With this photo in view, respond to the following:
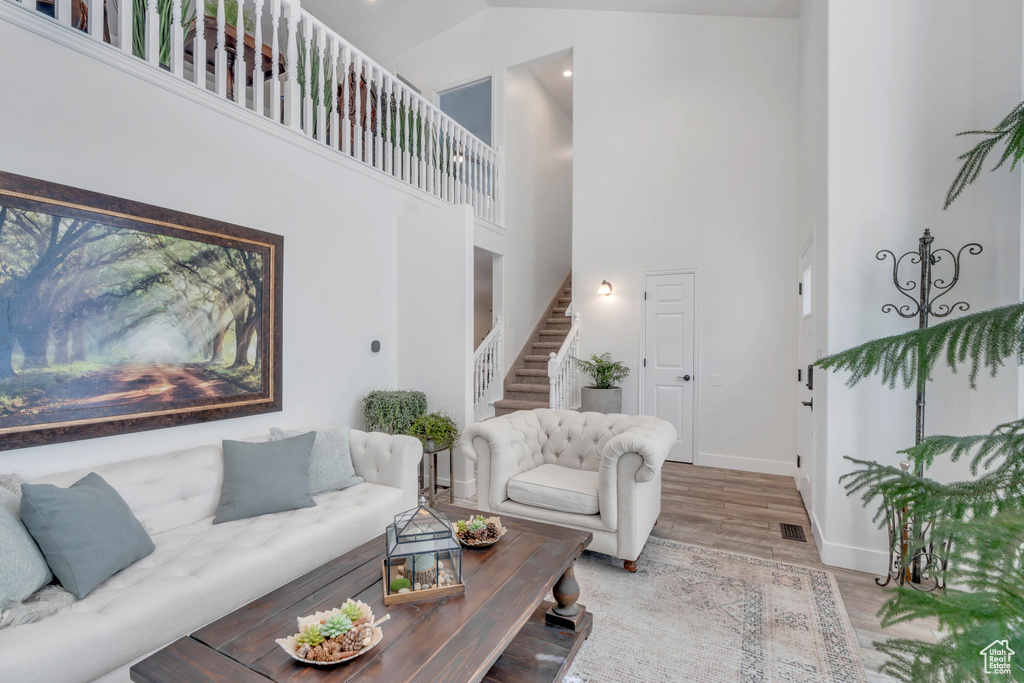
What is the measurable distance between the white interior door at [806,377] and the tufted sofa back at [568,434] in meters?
1.34

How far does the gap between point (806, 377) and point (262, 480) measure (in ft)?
12.6

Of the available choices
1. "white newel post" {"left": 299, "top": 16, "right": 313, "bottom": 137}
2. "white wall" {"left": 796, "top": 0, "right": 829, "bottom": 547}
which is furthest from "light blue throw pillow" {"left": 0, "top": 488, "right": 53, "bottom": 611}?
"white wall" {"left": 796, "top": 0, "right": 829, "bottom": 547}

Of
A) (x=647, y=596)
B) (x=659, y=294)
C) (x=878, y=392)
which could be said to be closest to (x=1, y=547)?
(x=647, y=596)

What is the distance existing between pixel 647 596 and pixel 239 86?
398 centimetres

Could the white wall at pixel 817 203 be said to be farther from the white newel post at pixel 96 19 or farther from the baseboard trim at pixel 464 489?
the white newel post at pixel 96 19

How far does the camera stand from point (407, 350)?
4.40m

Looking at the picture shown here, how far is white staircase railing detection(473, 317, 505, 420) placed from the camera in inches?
214

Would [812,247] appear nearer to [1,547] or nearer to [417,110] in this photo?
[417,110]

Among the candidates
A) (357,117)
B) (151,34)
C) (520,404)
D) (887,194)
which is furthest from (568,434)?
(151,34)

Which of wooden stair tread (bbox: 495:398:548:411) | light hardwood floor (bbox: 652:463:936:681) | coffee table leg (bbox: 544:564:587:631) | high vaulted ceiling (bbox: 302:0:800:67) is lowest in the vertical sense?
light hardwood floor (bbox: 652:463:936:681)

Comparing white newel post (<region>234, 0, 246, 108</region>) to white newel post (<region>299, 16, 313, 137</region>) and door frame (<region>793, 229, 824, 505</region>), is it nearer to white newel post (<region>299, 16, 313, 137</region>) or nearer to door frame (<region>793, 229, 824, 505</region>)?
white newel post (<region>299, 16, 313, 137</region>)

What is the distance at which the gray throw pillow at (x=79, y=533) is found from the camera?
5.70 ft

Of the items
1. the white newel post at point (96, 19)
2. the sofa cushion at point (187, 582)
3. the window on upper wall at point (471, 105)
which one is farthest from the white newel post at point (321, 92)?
the window on upper wall at point (471, 105)

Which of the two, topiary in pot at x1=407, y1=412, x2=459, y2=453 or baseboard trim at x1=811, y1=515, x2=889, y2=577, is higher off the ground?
topiary in pot at x1=407, y1=412, x2=459, y2=453
